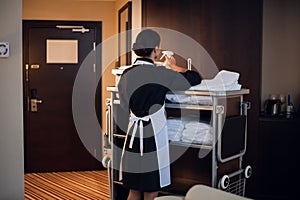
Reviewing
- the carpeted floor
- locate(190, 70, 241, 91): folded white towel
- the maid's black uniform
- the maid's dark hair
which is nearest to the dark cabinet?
locate(190, 70, 241, 91): folded white towel

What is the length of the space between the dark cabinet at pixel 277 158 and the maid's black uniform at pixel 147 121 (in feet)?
4.15

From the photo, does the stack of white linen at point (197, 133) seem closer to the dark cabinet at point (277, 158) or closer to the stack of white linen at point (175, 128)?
the stack of white linen at point (175, 128)

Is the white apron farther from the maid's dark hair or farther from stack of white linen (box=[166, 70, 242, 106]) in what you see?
the maid's dark hair

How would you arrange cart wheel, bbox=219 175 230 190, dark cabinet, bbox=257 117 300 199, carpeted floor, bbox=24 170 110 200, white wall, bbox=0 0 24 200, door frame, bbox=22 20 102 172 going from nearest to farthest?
1. cart wheel, bbox=219 175 230 190
2. white wall, bbox=0 0 24 200
3. dark cabinet, bbox=257 117 300 199
4. carpeted floor, bbox=24 170 110 200
5. door frame, bbox=22 20 102 172

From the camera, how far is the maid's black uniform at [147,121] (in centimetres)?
297

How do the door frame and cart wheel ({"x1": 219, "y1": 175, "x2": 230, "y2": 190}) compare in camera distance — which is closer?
cart wheel ({"x1": 219, "y1": 175, "x2": 230, "y2": 190})

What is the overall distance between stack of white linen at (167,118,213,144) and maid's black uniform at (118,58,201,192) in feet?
0.41

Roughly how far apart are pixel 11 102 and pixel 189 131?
1.44m

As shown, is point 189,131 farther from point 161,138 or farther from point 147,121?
point 147,121

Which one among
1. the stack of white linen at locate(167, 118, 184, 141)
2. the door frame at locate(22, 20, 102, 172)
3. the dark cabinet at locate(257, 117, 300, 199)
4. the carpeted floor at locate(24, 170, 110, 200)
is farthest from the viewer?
the door frame at locate(22, 20, 102, 172)

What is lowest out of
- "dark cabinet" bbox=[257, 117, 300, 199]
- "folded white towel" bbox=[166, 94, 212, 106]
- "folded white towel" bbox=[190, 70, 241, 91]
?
"dark cabinet" bbox=[257, 117, 300, 199]

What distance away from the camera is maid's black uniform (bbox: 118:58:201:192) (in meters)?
2.97

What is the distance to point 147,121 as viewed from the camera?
10.00 feet

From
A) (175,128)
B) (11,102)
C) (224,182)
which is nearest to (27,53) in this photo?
(11,102)
